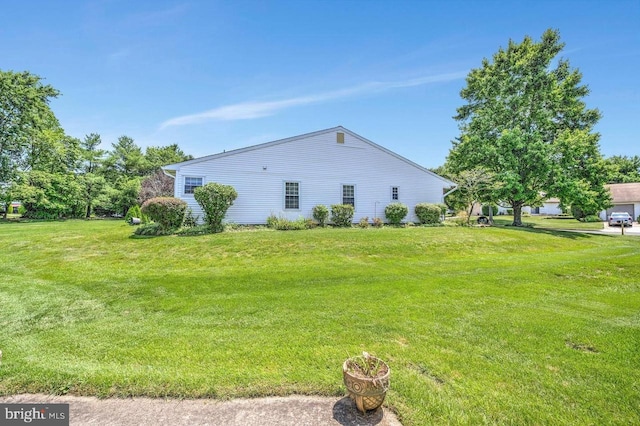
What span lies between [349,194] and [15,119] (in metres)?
35.0

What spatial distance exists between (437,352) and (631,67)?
20.0 m

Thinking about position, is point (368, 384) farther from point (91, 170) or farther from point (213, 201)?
point (91, 170)

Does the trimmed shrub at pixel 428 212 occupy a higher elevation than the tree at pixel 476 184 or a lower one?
lower

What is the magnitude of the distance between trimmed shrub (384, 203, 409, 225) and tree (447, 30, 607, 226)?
810 centimetres

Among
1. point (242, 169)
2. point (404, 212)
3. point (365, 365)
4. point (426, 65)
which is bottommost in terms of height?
point (365, 365)

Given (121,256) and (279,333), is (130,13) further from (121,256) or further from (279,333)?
(279,333)

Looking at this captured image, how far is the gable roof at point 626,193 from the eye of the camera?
33.4m

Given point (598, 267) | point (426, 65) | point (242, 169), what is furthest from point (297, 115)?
point (598, 267)

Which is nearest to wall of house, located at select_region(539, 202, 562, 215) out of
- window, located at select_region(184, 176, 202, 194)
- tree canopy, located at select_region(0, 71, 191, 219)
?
window, located at select_region(184, 176, 202, 194)

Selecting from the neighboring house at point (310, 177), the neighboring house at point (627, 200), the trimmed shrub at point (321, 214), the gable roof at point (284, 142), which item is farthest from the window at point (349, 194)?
the neighboring house at point (627, 200)

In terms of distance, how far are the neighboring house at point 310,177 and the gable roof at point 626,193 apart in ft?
102

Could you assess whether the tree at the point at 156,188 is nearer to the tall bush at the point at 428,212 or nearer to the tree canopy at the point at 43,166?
the tree canopy at the point at 43,166

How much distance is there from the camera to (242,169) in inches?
602

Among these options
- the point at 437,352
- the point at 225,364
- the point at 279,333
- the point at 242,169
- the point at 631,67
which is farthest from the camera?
the point at 242,169
